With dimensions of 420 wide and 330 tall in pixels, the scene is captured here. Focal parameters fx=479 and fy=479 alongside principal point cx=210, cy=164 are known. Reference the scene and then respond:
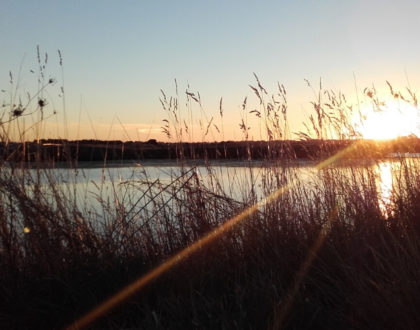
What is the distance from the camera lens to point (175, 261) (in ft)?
9.78

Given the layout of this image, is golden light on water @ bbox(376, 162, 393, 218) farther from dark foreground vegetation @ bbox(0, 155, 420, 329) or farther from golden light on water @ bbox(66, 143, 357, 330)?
golden light on water @ bbox(66, 143, 357, 330)

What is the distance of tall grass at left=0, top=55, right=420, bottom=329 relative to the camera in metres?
2.30

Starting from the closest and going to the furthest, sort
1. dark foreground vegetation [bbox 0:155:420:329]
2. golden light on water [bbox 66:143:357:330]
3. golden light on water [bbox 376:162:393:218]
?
dark foreground vegetation [bbox 0:155:420:329] < golden light on water [bbox 66:143:357:330] < golden light on water [bbox 376:162:393:218]

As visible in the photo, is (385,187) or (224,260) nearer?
(224,260)

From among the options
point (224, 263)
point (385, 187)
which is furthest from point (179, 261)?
point (385, 187)

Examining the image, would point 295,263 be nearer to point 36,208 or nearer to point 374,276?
point 374,276

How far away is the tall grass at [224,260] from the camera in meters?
2.30

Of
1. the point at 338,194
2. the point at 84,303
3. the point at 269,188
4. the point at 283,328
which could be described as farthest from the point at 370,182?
the point at 84,303

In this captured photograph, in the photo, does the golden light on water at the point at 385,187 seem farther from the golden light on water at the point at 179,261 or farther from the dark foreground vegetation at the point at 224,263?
the golden light on water at the point at 179,261

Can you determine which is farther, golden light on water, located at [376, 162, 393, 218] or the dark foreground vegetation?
golden light on water, located at [376, 162, 393, 218]

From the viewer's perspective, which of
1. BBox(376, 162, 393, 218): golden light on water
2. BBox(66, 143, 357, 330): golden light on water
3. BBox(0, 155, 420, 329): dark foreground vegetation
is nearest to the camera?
BBox(0, 155, 420, 329): dark foreground vegetation

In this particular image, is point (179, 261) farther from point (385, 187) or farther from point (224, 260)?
point (385, 187)

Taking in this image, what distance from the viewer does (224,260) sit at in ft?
10.1

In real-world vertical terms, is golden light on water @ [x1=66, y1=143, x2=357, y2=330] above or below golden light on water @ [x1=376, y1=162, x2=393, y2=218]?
below
